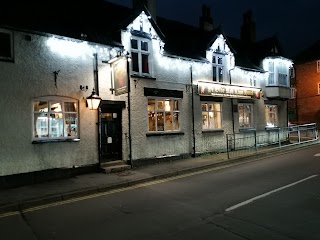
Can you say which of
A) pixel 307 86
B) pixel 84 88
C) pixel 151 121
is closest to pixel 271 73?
pixel 151 121

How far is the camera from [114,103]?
13.4 meters

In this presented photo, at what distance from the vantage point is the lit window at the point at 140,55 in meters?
14.5

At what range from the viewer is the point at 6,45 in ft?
35.6

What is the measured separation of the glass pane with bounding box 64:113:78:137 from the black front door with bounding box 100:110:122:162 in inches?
46.3

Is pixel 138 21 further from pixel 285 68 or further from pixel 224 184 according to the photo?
pixel 285 68

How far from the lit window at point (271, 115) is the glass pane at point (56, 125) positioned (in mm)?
15269

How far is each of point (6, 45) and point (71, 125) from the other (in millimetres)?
3719

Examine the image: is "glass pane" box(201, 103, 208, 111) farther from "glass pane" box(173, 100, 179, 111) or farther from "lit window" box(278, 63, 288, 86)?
"lit window" box(278, 63, 288, 86)

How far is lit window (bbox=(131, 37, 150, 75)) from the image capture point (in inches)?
571

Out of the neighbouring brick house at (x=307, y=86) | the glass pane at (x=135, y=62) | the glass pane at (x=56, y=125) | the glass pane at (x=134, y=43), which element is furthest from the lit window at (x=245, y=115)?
the neighbouring brick house at (x=307, y=86)

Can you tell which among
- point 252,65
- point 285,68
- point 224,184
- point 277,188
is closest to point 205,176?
point 224,184

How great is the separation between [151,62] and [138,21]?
1983 millimetres

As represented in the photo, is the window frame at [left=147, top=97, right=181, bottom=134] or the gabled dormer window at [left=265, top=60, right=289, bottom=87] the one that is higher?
the gabled dormer window at [left=265, top=60, right=289, bottom=87]

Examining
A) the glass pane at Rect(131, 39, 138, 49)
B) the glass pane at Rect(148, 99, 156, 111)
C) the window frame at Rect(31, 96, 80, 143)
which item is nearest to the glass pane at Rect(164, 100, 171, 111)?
the glass pane at Rect(148, 99, 156, 111)
